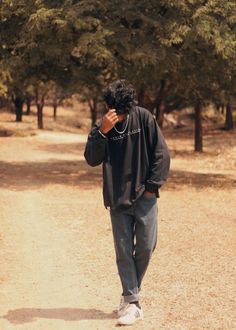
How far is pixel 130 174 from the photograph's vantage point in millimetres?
5160

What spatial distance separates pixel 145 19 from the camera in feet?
47.7

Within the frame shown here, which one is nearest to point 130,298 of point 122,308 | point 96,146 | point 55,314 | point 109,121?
point 122,308

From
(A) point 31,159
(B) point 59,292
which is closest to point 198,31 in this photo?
(B) point 59,292

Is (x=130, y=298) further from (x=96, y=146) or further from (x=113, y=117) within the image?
(x=113, y=117)

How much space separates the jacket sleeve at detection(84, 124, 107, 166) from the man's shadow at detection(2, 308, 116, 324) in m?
1.39

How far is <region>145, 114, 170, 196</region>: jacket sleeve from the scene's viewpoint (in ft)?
16.7

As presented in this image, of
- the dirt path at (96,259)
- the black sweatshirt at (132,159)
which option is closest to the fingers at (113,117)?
the black sweatshirt at (132,159)

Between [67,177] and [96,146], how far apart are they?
39.2 feet

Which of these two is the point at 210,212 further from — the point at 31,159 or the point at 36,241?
the point at 31,159

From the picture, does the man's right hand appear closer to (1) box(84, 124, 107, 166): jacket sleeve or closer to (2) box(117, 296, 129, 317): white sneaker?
(1) box(84, 124, 107, 166): jacket sleeve

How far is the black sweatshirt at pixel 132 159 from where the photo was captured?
16.7 feet

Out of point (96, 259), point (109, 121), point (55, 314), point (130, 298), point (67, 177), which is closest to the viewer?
point (109, 121)

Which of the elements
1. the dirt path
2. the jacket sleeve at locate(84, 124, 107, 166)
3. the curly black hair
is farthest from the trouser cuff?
the curly black hair

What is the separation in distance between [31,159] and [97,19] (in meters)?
9.17
